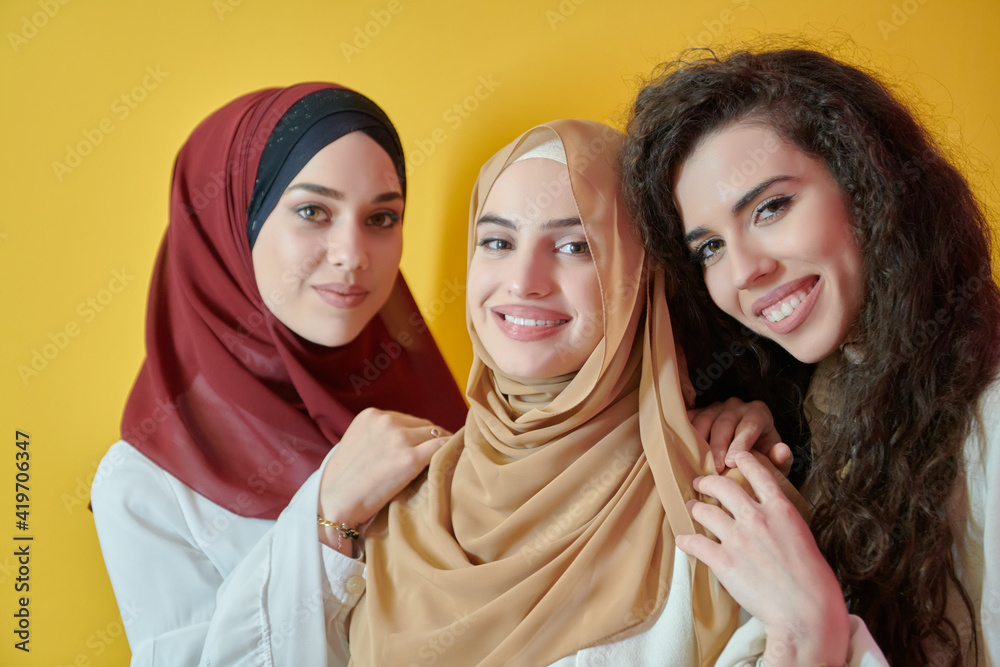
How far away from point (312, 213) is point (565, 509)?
807 millimetres

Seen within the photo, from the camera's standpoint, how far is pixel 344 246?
5.34 feet

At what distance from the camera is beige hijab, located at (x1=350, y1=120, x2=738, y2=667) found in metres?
1.35

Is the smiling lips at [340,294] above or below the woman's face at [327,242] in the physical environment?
below

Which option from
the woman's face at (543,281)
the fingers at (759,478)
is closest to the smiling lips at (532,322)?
the woman's face at (543,281)

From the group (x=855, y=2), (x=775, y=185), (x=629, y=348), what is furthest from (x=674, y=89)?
(x=855, y=2)

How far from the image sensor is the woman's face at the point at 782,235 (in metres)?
1.35

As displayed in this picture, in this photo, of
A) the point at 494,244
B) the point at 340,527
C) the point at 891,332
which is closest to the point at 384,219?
the point at 494,244

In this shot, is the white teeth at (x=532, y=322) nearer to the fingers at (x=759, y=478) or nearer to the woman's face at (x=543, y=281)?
the woman's face at (x=543, y=281)

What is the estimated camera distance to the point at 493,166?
1556mm

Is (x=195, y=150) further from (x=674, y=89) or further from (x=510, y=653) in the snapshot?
(x=510, y=653)

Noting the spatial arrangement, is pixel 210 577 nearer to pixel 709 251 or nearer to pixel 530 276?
pixel 530 276

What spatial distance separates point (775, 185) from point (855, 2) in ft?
3.01

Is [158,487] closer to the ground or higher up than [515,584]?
higher up

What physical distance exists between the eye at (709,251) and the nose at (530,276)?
0.31 m
